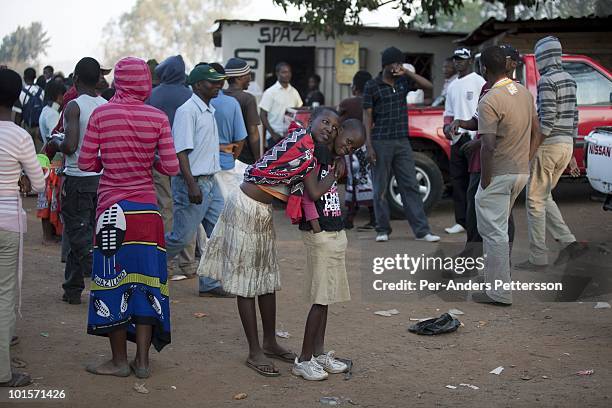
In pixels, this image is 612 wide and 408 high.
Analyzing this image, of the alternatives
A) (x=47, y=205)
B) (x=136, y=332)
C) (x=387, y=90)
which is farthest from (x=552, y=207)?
(x=47, y=205)

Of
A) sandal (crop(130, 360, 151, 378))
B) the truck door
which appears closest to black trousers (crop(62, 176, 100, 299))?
sandal (crop(130, 360, 151, 378))

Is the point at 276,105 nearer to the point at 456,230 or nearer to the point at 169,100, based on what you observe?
the point at 456,230

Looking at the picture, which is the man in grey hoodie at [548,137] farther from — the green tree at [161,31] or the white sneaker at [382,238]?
the green tree at [161,31]

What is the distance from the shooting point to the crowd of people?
5.03 m

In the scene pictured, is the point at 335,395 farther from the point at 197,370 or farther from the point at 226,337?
the point at 226,337

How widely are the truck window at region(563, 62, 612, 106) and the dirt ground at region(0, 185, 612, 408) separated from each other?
493 centimetres

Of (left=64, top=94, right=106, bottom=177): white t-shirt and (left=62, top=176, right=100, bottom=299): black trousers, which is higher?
(left=64, top=94, right=106, bottom=177): white t-shirt

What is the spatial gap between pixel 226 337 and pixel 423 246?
3.83 metres

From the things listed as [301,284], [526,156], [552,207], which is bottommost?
[301,284]

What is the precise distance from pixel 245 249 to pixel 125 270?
0.70 m

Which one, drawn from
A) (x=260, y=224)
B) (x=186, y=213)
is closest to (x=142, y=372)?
(x=260, y=224)

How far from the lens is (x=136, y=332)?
5133 mm
